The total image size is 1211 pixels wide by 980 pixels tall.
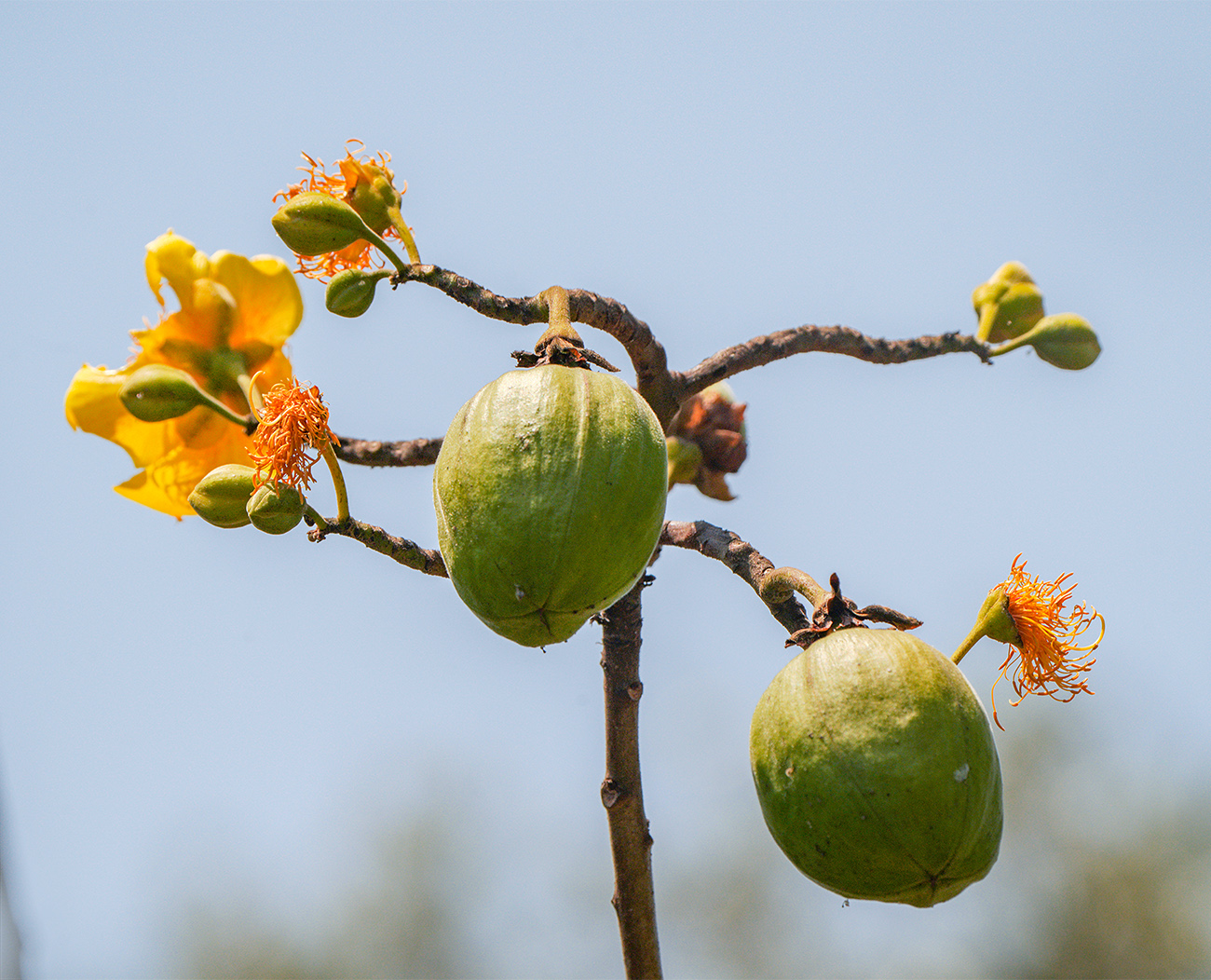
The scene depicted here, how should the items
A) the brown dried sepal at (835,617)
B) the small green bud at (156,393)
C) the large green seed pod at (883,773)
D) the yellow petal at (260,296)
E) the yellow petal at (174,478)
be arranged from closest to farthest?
the large green seed pod at (883,773) < the brown dried sepal at (835,617) < the small green bud at (156,393) < the yellow petal at (174,478) < the yellow petal at (260,296)

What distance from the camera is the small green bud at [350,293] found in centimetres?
226

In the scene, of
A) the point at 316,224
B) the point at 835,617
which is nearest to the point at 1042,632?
the point at 835,617

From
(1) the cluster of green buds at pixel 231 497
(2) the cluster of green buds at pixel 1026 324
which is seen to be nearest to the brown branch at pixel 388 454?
(1) the cluster of green buds at pixel 231 497

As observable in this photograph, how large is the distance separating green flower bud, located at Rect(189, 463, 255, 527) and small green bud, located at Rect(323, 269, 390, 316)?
424 millimetres

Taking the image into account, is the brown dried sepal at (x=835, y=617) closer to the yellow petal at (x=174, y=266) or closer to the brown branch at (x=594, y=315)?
the brown branch at (x=594, y=315)

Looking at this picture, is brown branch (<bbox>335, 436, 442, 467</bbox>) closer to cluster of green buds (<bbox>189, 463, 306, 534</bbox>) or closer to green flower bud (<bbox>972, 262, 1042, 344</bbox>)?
cluster of green buds (<bbox>189, 463, 306, 534</bbox>)

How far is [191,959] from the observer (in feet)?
58.4

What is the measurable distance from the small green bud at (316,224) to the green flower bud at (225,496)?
1.73 feet

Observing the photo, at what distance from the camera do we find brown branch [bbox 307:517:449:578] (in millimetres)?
2262

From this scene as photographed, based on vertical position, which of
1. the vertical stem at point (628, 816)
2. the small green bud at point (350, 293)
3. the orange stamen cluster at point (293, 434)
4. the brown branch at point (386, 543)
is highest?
the small green bud at point (350, 293)

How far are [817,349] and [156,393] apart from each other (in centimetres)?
175

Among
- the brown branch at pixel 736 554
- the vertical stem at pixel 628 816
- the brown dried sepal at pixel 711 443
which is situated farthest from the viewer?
the brown dried sepal at pixel 711 443

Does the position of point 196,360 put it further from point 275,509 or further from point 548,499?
point 548,499

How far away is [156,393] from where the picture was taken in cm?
258
